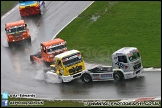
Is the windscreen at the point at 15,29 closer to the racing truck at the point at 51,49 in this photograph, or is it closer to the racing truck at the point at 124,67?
the racing truck at the point at 51,49

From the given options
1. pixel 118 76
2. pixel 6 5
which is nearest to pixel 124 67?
pixel 118 76

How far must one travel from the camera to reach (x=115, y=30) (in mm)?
50438

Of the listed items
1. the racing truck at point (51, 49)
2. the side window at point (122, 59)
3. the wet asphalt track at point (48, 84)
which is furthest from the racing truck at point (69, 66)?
the racing truck at point (51, 49)

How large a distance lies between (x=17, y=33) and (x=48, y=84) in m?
15.8

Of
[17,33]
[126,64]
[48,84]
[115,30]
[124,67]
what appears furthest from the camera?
[17,33]

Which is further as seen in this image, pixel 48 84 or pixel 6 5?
pixel 6 5

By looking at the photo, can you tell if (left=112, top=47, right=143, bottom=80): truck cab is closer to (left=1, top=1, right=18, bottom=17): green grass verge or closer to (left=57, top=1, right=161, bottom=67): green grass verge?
(left=57, top=1, right=161, bottom=67): green grass verge

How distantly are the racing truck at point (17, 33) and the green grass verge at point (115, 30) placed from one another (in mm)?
4039

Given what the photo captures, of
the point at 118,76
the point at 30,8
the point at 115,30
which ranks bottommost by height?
the point at 118,76

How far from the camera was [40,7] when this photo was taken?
2464 inches

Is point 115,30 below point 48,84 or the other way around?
the other way around

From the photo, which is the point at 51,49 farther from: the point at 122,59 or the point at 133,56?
the point at 133,56

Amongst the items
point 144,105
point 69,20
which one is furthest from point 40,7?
point 144,105

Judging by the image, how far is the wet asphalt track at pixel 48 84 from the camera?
107ft
